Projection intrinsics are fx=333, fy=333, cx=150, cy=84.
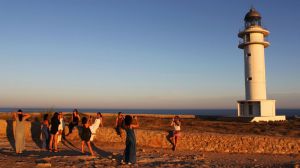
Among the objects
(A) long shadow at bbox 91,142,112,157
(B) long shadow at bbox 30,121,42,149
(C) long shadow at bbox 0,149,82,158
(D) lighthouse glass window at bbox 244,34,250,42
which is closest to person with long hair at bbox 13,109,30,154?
(C) long shadow at bbox 0,149,82,158

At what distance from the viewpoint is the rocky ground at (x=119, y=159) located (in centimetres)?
1026

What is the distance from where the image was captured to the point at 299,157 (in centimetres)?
1295

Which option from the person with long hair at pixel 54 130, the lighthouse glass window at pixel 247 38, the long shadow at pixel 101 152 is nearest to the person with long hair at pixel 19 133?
the person with long hair at pixel 54 130

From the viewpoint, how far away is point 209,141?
47.5 ft

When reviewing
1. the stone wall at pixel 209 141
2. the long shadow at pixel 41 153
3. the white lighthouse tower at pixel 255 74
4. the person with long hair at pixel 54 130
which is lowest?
the long shadow at pixel 41 153

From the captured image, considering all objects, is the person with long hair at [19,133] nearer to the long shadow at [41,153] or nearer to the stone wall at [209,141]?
the long shadow at [41,153]

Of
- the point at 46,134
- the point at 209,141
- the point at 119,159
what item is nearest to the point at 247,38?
the point at 209,141

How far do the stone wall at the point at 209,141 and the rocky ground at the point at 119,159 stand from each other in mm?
543

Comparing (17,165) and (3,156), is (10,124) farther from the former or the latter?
(17,165)

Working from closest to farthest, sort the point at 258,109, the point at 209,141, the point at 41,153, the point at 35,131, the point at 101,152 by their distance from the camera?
the point at 41,153 → the point at 101,152 → the point at 209,141 → the point at 35,131 → the point at 258,109

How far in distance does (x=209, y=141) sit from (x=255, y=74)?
60.6ft

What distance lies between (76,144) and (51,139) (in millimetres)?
1817

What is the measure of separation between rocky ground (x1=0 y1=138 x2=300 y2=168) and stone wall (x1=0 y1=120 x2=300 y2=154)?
1.78ft

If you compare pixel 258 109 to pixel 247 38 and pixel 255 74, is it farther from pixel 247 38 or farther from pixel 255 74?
pixel 247 38
